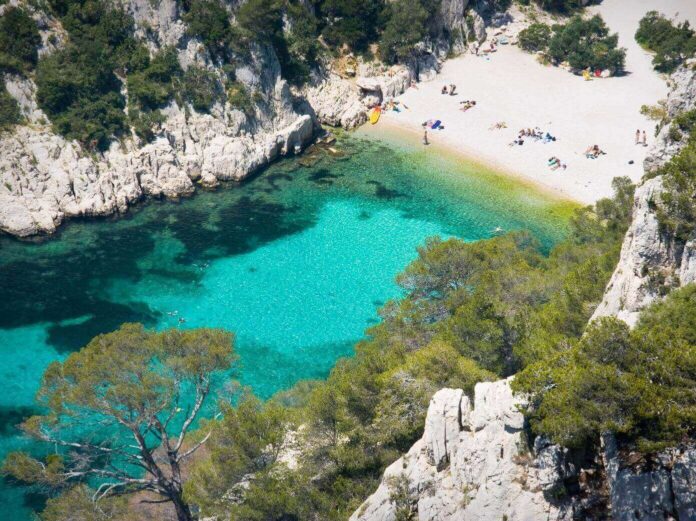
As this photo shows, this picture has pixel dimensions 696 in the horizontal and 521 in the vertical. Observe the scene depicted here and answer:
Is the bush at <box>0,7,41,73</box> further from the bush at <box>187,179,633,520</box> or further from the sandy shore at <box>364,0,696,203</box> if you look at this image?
the bush at <box>187,179,633,520</box>

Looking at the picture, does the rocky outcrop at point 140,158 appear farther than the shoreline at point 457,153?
No

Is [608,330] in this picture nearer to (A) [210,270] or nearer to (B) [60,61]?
(A) [210,270]

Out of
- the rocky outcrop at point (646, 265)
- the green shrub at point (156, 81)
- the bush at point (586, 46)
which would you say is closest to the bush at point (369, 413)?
the rocky outcrop at point (646, 265)

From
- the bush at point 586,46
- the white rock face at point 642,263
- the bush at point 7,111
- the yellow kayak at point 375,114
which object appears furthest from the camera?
the bush at point 586,46

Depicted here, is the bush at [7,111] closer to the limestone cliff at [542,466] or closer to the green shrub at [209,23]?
the green shrub at [209,23]

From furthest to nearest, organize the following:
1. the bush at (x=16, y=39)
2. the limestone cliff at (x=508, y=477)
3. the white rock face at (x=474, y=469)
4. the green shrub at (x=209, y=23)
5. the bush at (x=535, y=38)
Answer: the bush at (x=535, y=38) → the green shrub at (x=209, y=23) → the bush at (x=16, y=39) → the white rock face at (x=474, y=469) → the limestone cliff at (x=508, y=477)

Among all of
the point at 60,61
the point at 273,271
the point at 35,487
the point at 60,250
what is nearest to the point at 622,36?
the point at 273,271

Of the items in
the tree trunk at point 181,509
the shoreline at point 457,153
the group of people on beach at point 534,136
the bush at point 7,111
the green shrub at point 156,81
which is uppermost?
the green shrub at point 156,81

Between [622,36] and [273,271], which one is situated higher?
[622,36]
